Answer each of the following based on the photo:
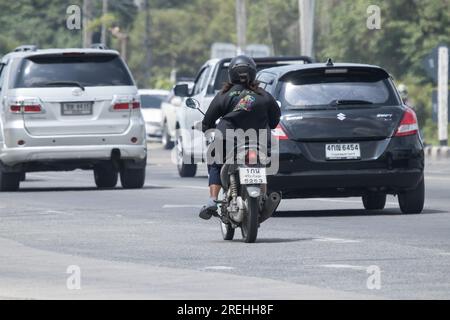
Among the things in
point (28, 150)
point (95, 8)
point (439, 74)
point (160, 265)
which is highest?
point (160, 265)

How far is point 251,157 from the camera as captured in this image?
1625 cm

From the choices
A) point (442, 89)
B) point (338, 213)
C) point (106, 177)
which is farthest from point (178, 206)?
point (442, 89)

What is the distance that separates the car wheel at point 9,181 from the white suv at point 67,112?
52 mm

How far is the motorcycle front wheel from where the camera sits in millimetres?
16094

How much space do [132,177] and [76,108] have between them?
1.64m

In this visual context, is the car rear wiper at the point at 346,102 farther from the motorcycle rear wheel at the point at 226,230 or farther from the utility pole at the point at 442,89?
the utility pole at the point at 442,89

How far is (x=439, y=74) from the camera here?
44.4m

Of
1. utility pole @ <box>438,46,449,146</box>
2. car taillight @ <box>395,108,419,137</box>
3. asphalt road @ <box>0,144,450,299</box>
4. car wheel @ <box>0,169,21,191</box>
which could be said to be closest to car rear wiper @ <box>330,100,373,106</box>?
car taillight @ <box>395,108,419,137</box>

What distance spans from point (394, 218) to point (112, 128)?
7.06m

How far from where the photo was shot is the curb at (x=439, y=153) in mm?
41156

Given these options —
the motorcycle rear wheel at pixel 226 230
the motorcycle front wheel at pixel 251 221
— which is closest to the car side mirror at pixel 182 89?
the motorcycle rear wheel at pixel 226 230

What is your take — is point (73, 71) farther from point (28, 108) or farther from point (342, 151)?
point (342, 151)
